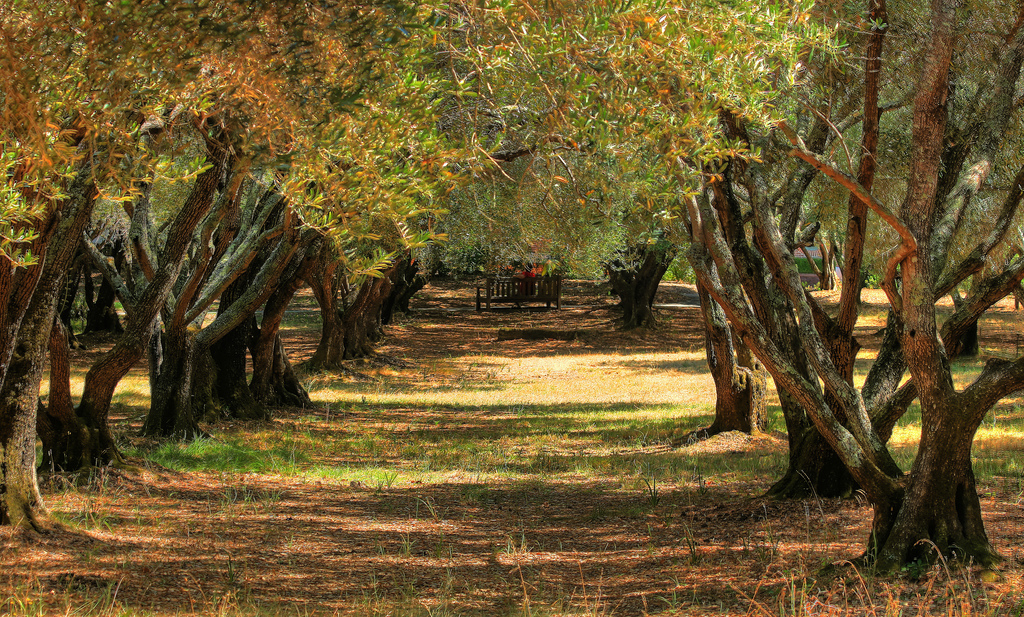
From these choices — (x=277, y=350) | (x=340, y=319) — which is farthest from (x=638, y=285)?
(x=277, y=350)

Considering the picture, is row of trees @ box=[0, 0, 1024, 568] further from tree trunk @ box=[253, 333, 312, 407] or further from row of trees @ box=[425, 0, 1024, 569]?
tree trunk @ box=[253, 333, 312, 407]

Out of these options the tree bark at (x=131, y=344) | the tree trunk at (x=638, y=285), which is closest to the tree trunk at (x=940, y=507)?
the tree bark at (x=131, y=344)

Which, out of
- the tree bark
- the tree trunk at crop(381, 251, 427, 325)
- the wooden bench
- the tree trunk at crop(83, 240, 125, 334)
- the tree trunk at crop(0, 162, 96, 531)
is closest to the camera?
the tree trunk at crop(0, 162, 96, 531)

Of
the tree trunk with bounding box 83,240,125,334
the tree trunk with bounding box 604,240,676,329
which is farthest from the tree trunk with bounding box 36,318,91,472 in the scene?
the tree trunk with bounding box 604,240,676,329

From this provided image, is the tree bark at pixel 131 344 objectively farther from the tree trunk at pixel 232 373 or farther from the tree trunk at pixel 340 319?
the tree trunk at pixel 340 319

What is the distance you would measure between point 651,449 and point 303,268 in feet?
19.1

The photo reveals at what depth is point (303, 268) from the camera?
523 inches

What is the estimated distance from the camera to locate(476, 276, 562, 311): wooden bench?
35.3 meters

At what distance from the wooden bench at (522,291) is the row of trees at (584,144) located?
26564 mm

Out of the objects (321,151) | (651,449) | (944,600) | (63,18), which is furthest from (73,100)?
(651,449)

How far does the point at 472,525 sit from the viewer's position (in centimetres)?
756

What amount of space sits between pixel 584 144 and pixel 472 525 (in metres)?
3.61

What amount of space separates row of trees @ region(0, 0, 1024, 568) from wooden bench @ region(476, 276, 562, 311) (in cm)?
2656

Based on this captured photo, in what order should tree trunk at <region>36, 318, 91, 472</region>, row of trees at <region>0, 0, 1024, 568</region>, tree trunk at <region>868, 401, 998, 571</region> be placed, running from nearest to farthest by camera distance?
1. row of trees at <region>0, 0, 1024, 568</region>
2. tree trunk at <region>868, 401, 998, 571</region>
3. tree trunk at <region>36, 318, 91, 472</region>
